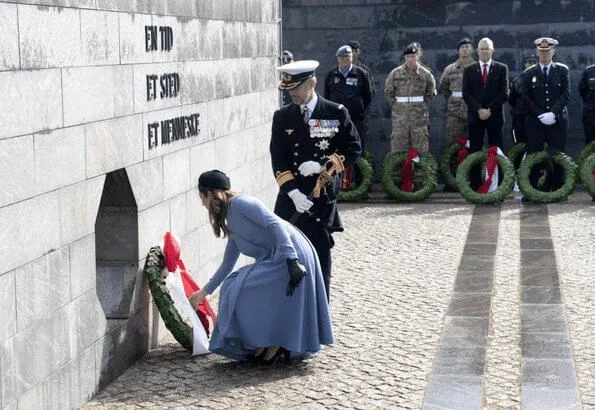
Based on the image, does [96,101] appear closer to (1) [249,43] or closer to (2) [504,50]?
(1) [249,43]

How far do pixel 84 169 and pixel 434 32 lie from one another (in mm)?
12360

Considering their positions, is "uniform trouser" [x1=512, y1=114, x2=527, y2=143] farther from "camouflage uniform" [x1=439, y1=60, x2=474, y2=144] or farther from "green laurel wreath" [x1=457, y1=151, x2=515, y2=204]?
"green laurel wreath" [x1=457, y1=151, x2=515, y2=204]

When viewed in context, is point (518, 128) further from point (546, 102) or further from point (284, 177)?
point (284, 177)

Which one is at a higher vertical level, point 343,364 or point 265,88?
point 265,88

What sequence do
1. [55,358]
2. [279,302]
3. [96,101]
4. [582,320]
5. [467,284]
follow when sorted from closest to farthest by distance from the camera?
[55,358]
[96,101]
[279,302]
[582,320]
[467,284]

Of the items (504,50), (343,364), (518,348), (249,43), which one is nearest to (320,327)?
(343,364)

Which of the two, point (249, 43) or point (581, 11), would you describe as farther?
point (581, 11)

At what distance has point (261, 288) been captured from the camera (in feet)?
27.2

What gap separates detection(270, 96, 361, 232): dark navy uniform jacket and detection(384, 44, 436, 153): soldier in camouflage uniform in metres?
8.15

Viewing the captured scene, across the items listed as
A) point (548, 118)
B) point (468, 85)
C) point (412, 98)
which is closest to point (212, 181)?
point (548, 118)

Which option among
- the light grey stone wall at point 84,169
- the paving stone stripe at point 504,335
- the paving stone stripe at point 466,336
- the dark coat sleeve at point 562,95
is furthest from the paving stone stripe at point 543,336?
the dark coat sleeve at point 562,95

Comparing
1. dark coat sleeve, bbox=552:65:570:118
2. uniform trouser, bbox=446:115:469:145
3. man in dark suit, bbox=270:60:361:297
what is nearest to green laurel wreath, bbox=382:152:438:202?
uniform trouser, bbox=446:115:469:145

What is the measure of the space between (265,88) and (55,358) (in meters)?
6.22

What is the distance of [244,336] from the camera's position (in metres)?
8.33
